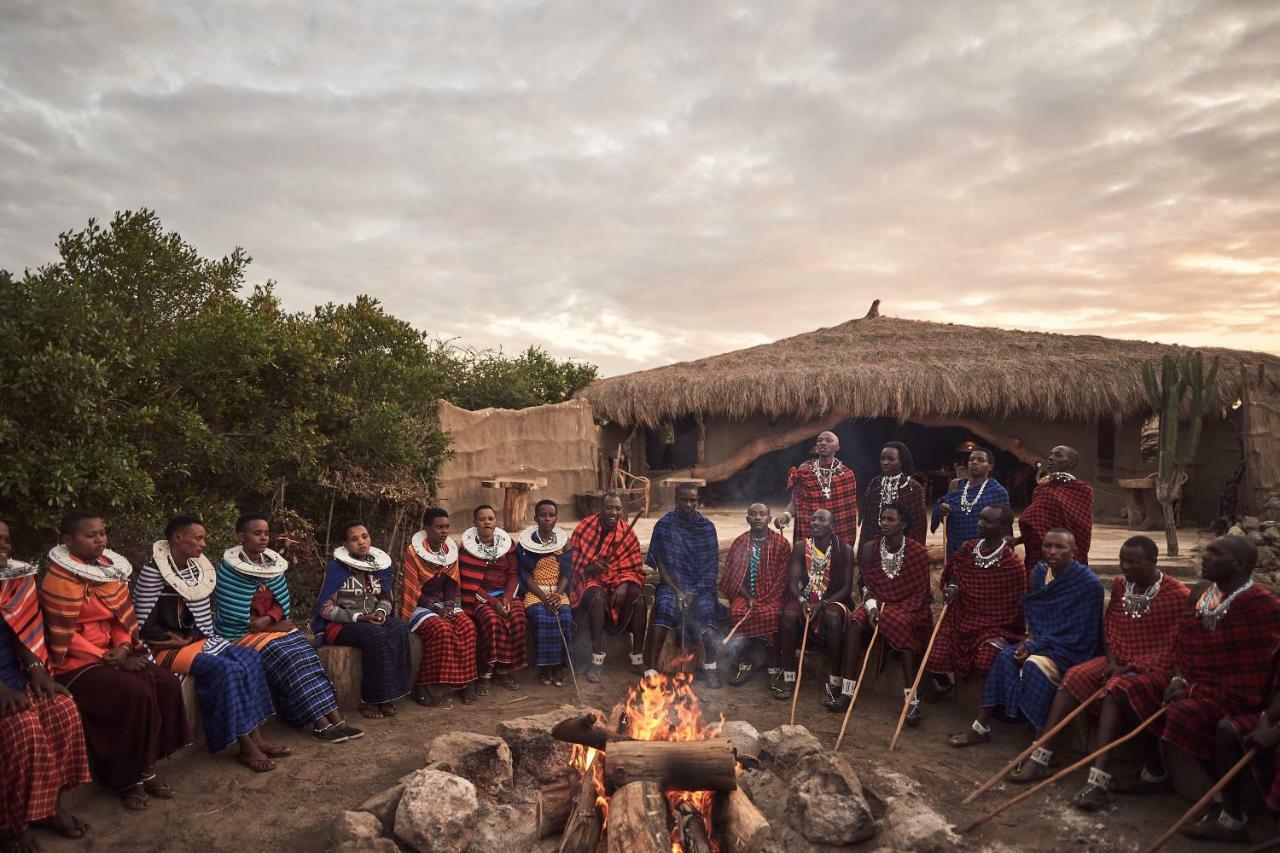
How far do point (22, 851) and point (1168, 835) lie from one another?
4647 millimetres

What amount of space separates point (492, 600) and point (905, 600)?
2856mm

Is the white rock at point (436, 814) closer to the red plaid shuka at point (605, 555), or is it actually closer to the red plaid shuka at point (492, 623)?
the red plaid shuka at point (492, 623)

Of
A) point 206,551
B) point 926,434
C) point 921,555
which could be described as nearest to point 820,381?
point 926,434

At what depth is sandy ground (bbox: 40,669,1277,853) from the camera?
371cm

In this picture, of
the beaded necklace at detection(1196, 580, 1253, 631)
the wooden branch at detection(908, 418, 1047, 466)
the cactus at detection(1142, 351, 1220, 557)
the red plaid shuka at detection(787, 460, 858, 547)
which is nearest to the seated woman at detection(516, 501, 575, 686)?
the red plaid shuka at detection(787, 460, 858, 547)

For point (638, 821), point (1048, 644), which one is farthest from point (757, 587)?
point (638, 821)

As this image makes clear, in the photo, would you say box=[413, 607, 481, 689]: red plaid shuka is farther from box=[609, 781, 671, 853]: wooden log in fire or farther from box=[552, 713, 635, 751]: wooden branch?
box=[609, 781, 671, 853]: wooden log in fire

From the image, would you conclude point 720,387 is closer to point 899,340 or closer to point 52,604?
point 899,340

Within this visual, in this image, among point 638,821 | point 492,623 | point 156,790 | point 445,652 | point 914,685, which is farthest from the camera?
point 492,623

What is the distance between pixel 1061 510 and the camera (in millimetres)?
5918

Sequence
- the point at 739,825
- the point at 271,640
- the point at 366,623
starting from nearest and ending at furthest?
1. the point at 739,825
2. the point at 271,640
3. the point at 366,623

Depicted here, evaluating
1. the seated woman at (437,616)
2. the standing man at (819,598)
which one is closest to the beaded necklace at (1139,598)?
the standing man at (819,598)

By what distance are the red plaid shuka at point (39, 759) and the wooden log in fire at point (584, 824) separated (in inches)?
87.4

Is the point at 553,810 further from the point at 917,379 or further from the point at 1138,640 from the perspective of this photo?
the point at 917,379
